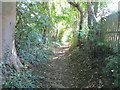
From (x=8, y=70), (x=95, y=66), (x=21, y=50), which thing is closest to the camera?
(x=8, y=70)

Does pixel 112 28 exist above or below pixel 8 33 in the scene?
above

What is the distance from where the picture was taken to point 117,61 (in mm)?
3352

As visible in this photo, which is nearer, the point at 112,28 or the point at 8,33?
the point at 8,33

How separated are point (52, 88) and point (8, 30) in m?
2.63

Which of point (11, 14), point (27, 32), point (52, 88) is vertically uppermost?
point (11, 14)

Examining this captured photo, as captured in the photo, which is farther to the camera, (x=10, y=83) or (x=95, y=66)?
(x=95, y=66)

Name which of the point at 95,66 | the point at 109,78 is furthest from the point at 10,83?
the point at 95,66

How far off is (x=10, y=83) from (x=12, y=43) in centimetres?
190

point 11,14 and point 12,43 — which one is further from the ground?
point 11,14

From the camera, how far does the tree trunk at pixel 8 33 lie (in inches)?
193

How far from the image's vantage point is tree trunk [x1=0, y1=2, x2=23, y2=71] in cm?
491

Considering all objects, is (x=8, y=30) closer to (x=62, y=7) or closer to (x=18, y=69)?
(x=18, y=69)

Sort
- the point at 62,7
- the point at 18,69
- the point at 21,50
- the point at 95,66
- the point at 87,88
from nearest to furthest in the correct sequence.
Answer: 1. the point at 87,88
2. the point at 18,69
3. the point at 95,66
4. the point at 21,50
5. the point at 62,7

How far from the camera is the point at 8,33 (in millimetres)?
5133
